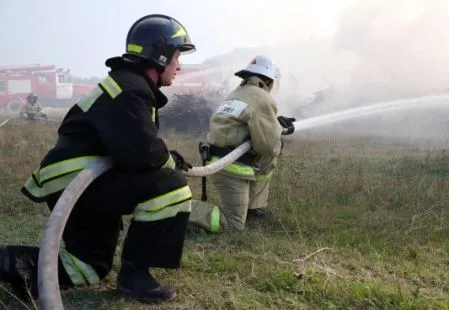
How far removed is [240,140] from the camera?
4.66 m

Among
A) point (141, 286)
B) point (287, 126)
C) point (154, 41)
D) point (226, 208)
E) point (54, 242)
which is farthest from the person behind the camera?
point (287, 126)

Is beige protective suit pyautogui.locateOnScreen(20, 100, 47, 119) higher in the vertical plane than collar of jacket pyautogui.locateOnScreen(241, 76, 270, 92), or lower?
lower

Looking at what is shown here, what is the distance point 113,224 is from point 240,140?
74.2 inches

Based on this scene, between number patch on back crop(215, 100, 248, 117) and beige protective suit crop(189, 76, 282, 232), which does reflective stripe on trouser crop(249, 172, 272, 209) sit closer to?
beige protective suit crop(189, 76, 282, 232)

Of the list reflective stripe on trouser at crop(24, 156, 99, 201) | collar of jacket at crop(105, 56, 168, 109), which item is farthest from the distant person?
reflective stripe on trouser at crop(24, 156, 99, 201)

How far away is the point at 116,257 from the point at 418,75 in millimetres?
17180

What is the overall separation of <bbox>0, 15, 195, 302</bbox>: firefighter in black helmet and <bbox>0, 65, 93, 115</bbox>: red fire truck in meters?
35.1

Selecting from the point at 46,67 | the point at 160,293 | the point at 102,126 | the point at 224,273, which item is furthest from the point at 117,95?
the point at 46,67

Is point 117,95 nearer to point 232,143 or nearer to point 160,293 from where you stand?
point 160,293

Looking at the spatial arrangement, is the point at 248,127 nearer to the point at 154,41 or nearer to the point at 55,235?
the point at 154,41

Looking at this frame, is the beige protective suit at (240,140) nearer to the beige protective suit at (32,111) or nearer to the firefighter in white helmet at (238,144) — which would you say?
the firefighter in white helmet at (238,144)

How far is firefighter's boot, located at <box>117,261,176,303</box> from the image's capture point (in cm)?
287

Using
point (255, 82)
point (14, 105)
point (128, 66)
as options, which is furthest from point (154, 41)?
point (14, 105)

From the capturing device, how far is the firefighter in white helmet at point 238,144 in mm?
4527
